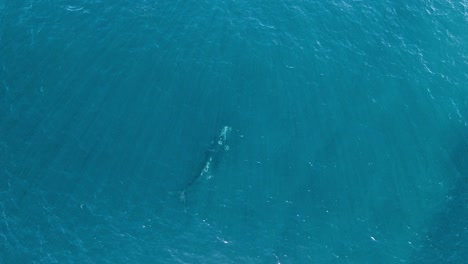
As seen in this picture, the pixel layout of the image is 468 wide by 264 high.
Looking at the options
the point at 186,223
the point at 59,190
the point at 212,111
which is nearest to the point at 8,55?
the point at 59,190

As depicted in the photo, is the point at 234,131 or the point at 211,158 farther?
the point at 234,131

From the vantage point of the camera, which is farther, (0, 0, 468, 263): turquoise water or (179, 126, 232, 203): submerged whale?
(179, 126, 232, 203): submerged whale

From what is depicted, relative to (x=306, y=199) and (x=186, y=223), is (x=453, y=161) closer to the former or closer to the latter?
(x=306, y=199)

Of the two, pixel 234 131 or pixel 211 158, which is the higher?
pixel 234 131

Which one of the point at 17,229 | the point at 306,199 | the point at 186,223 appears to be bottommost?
the point at 17,229
